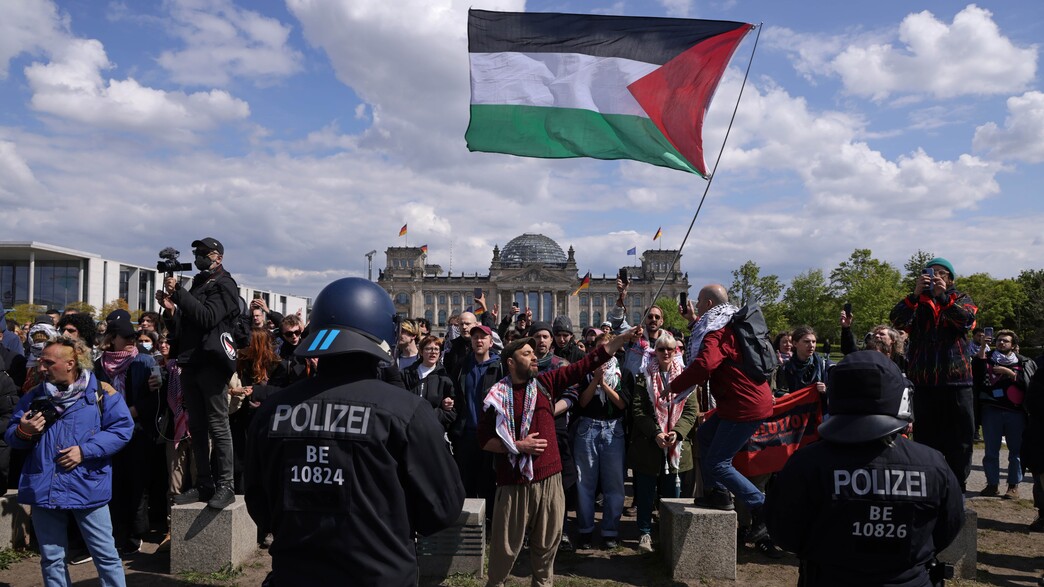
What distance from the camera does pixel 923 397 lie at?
627 cm

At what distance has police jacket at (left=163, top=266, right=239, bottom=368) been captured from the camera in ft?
17.0

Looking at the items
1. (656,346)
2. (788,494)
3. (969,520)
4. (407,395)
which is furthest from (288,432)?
(969,520)

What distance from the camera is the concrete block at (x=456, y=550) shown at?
570cm

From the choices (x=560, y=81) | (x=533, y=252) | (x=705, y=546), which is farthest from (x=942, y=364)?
(x=533, y=252)

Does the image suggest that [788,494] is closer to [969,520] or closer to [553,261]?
[969,520]

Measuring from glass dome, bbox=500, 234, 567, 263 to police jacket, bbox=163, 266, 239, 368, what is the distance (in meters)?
129

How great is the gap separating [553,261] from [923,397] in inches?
5102

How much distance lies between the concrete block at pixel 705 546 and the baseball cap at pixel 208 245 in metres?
4.32

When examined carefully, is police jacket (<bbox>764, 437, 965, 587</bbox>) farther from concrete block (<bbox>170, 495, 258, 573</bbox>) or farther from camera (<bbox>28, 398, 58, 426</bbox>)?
camera (<bbox>28, 398, 58, 426</bbox>)

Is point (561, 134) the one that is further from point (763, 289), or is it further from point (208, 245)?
point (763, 289)

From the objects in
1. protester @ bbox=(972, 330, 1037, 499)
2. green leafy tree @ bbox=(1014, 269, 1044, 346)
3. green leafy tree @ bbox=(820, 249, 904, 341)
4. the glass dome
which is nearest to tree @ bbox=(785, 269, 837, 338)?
green leafy tree @ bbox=(820, 249, 904, 341)

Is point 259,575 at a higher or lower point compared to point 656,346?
lower

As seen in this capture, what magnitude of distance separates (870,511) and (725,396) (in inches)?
109

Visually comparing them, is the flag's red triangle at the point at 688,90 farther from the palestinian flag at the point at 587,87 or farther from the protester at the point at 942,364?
the protester at the point at 942,364
